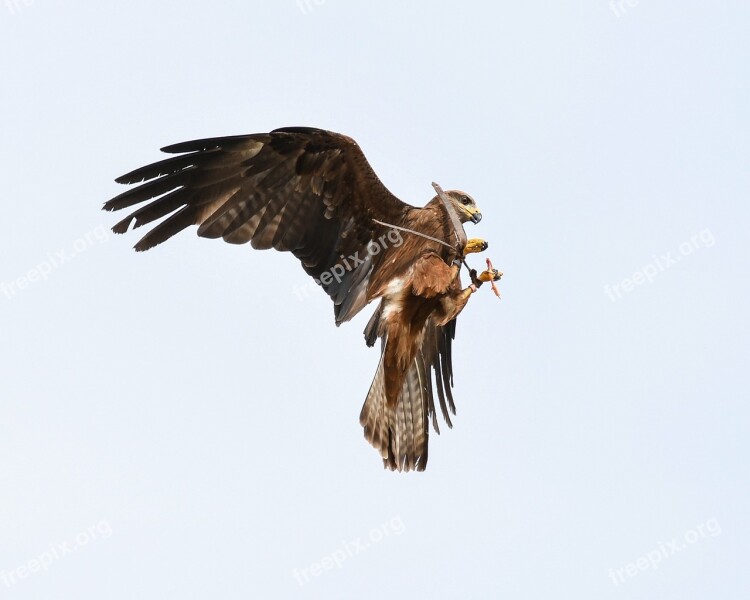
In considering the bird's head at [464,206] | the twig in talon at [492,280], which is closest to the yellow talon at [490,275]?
the twig in talon at [492,280]

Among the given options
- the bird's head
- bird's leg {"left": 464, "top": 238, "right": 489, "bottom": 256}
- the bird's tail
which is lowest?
the bird's tail

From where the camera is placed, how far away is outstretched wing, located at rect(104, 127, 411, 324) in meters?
12.2

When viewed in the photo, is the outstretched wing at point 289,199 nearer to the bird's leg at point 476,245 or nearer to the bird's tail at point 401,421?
the bird's tail at point 401,421

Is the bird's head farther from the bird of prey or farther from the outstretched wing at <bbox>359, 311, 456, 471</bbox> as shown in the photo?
the outstretched wing at <bbox>359, 311, 456, 471</bbox>

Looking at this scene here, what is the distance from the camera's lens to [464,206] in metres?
13.0

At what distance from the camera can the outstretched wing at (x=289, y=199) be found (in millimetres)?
12203

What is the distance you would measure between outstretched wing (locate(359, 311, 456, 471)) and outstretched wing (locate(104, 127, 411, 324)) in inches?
30.5

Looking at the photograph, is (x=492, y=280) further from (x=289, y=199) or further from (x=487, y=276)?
(x=289, y=199)

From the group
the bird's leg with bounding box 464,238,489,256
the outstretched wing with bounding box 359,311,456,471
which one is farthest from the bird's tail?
the bird's leg with bounding box 464,238,489,256

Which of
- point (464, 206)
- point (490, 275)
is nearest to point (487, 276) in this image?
point (490, 275)

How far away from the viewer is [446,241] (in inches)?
482

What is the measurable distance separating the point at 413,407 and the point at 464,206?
1.99m

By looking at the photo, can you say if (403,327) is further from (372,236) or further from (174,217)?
(174,217)

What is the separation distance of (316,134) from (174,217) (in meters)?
1.41
